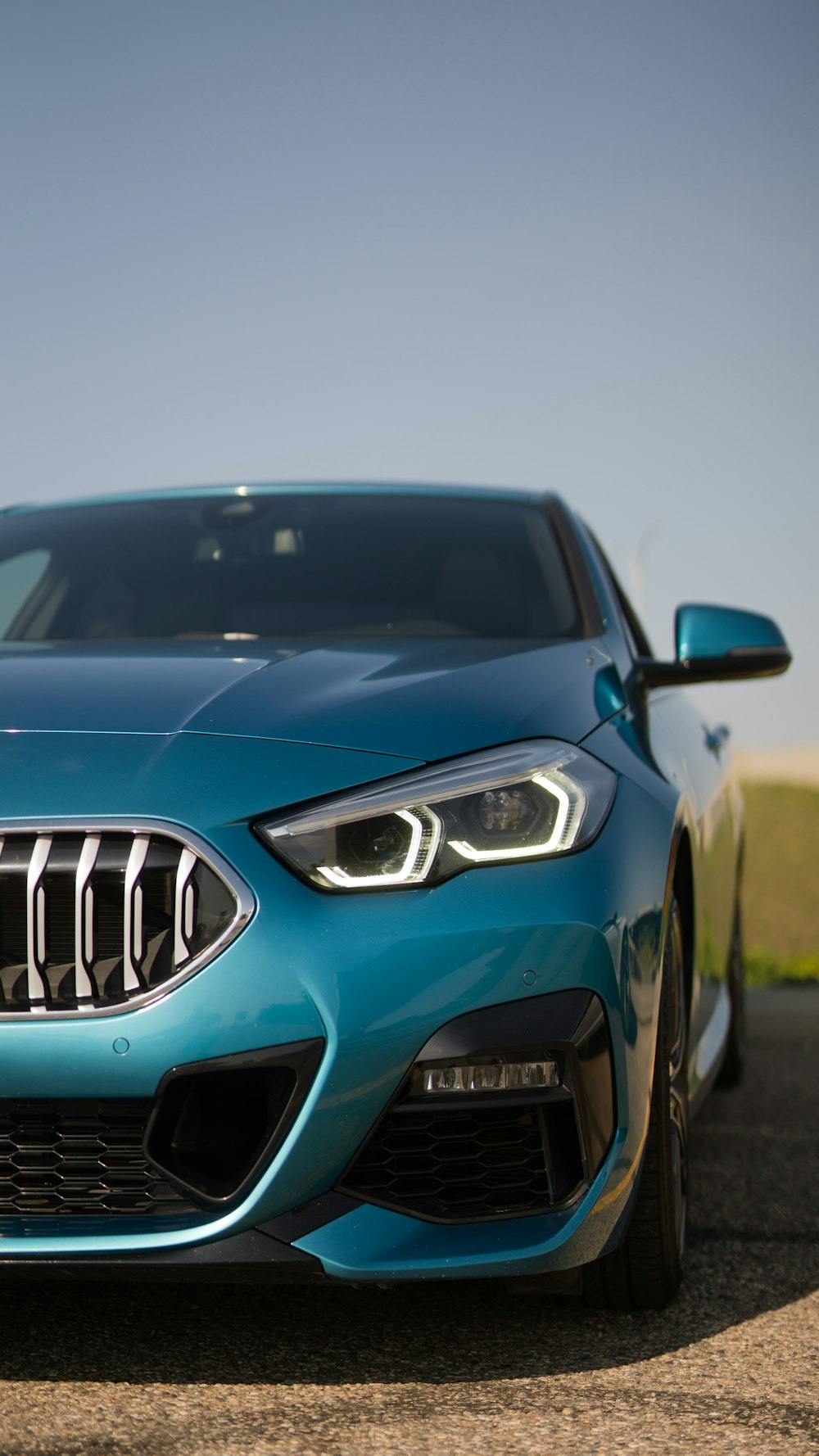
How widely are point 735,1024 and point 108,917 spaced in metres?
3.17

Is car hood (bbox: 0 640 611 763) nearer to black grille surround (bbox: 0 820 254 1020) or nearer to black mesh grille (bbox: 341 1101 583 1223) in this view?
black grille surround (bbox: 0 820 254 1020)


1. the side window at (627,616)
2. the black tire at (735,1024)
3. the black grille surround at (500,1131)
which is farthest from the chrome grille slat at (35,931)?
the black tire at (735,1024)

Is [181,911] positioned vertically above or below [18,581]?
below

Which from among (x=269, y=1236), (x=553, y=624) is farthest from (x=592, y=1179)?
(x=553, y=624)

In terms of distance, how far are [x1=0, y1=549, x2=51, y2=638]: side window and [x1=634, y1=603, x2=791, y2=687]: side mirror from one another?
156 cm

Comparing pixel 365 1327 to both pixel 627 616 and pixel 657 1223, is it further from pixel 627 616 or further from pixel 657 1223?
pixel 627 616

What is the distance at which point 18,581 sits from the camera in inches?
162

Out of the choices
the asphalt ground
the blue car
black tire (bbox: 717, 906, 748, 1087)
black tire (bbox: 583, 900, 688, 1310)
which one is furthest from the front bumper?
black tire (bbox: 717, 906, 748, 1087)

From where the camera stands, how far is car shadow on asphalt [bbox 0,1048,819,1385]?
8.09 ft

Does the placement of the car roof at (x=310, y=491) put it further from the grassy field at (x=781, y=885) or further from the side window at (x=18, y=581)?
the grassy field at (x=781, y=885)

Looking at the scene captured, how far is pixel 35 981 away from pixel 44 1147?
0.24 meters

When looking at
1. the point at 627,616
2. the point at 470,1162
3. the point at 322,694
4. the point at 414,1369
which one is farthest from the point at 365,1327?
the point at 627,616

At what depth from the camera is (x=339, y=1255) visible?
2.27 meters

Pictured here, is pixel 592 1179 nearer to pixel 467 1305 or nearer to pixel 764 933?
pixel 467 1305
